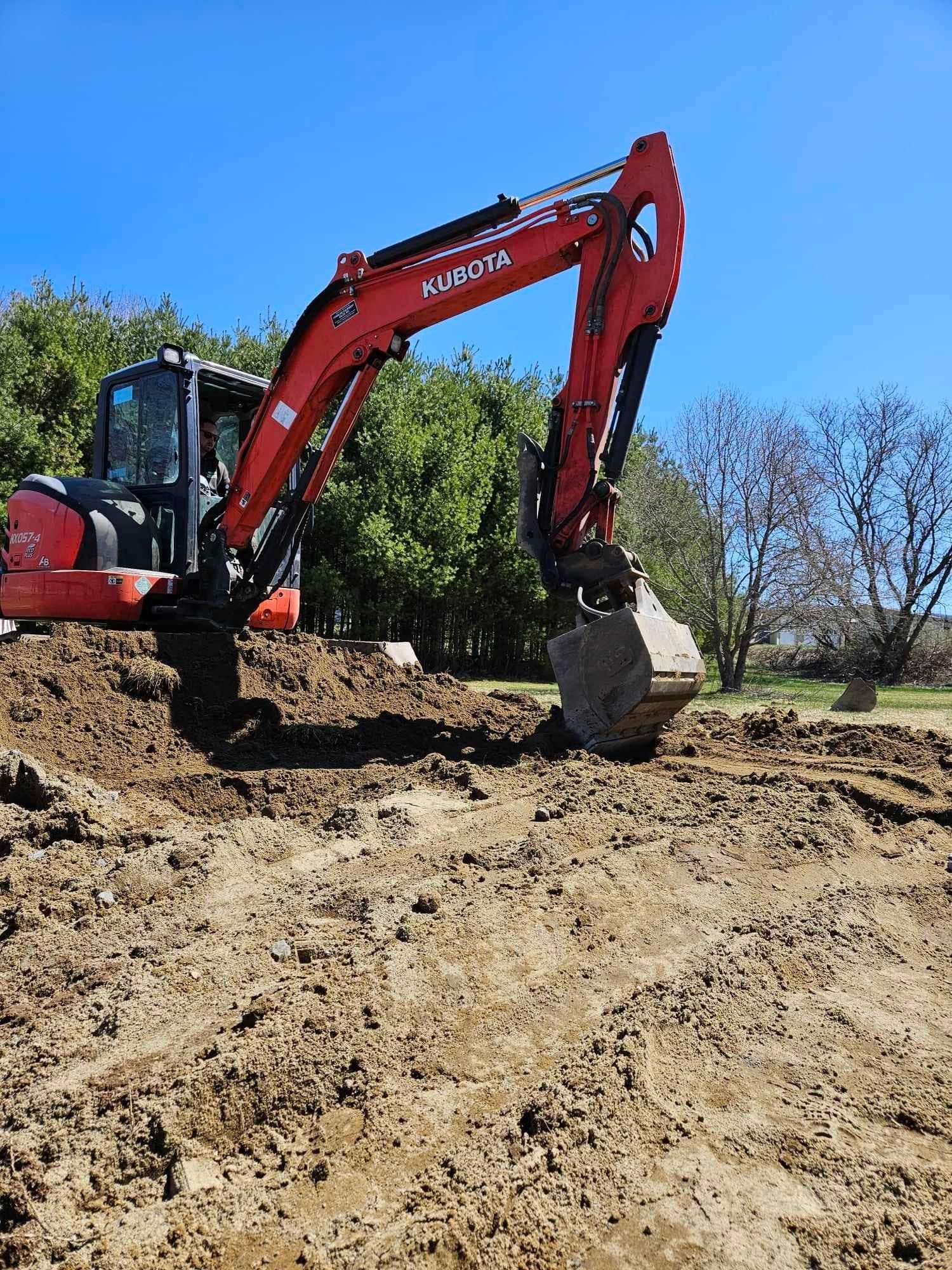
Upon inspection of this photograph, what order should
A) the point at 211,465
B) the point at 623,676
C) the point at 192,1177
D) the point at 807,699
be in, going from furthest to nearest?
1. the point at 807,699
2. the point at 211,465
3. the point at 623,676
4. the point at 192,1177

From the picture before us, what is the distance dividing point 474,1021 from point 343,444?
5737 mm

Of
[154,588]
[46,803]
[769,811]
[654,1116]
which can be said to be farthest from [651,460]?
[654,1116]

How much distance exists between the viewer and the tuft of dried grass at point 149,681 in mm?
6453

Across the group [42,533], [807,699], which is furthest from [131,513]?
[807,699]

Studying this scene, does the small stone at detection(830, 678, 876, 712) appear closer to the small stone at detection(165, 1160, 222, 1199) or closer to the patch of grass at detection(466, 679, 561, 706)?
the patch of grass at detection(466, 679, 561, 706)

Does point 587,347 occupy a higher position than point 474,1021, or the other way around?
point 587,347

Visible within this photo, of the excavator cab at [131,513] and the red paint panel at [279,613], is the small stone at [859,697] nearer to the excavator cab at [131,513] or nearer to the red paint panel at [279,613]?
the red paint panel at [279,613]

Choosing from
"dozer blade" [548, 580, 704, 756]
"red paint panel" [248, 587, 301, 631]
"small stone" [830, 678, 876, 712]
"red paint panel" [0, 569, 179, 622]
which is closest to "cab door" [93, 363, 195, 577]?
"red paint panel" [0, 569, 179, 622]

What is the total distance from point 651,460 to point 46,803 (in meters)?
17.0

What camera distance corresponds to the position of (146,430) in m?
7.88

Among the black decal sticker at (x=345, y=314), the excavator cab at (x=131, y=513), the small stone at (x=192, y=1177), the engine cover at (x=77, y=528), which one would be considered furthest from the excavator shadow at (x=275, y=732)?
the small stone at (x=192, y=1177)

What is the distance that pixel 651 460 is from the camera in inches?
764

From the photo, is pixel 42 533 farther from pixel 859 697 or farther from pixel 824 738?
pixel 859 697

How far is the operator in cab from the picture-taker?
8266 millimetres
